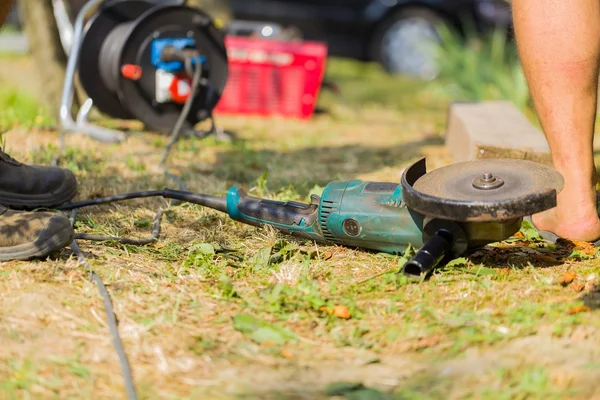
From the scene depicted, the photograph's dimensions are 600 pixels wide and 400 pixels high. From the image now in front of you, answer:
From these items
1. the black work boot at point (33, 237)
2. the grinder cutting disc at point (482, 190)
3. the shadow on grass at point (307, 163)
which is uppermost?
the grinder cutting disc at point (482, 190)

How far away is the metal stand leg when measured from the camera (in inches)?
153

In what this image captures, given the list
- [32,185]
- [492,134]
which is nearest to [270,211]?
[32,185]

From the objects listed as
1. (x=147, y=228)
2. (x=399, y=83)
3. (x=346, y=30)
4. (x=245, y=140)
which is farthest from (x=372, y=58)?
(x=147, y=228)

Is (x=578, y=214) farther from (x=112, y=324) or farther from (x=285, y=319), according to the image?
(x=112, y=324)

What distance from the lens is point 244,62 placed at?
16.5 feet

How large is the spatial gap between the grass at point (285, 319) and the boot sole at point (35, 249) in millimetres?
24

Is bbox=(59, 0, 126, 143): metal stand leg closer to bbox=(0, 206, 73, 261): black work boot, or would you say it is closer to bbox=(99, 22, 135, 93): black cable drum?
bbox=(99, 22, 135, 93): black cable drum

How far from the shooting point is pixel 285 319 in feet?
6.56

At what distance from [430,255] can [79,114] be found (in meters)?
2.46

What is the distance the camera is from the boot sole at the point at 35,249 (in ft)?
7.21

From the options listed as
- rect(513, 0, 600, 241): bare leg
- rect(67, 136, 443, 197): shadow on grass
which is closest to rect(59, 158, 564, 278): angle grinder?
rect(513, 0, 600, 241): bare leg

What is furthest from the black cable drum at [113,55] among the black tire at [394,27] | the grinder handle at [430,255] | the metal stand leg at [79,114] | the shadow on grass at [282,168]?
the black tire at [394,27]

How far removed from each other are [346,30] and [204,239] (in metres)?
5.83

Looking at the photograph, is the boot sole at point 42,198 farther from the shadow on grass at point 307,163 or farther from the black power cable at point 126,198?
the shadow on grass at point 307,163
